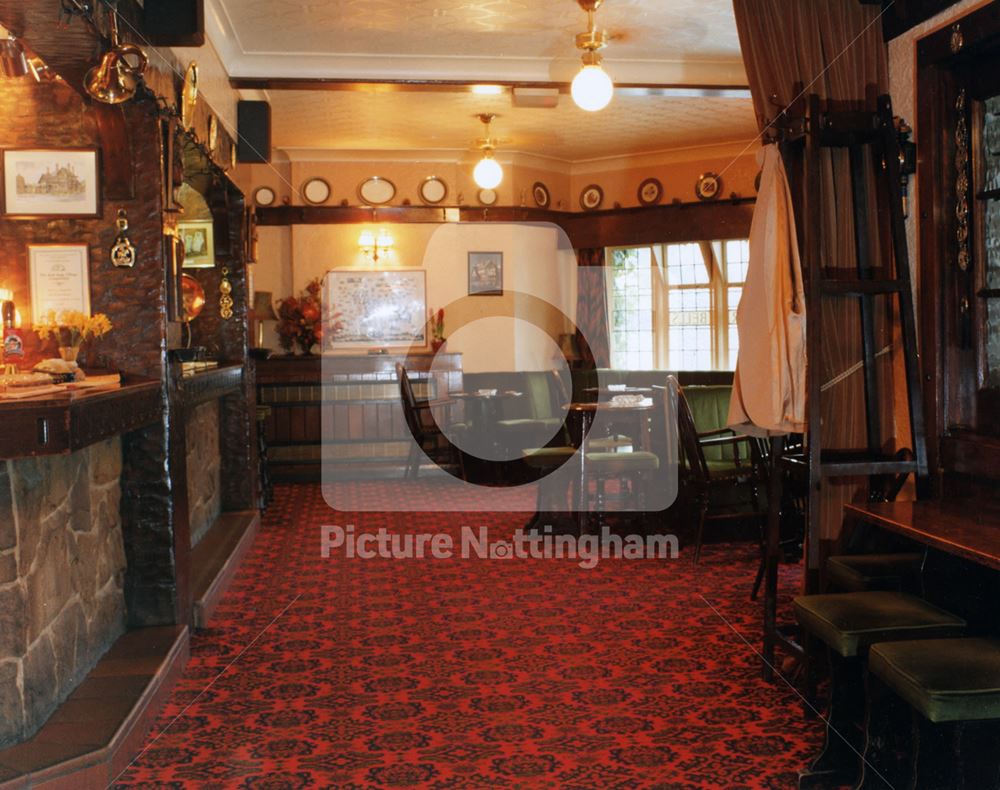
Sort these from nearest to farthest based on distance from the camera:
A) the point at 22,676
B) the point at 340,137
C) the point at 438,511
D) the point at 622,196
→ 1. the point at 22,676
2. the point at 438,511
3. the point at 340,137
4. the point at 622,196

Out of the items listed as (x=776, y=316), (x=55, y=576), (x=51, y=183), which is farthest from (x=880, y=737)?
(x=51, y=183)

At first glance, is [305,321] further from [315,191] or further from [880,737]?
[880,737]

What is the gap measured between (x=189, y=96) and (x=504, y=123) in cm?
490

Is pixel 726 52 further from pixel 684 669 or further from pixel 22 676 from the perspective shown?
pixel 22 676

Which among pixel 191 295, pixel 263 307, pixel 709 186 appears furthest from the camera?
pixel 263 307

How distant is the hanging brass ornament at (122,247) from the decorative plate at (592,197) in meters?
7.62

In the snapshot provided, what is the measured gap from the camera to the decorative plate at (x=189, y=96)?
15.4ft

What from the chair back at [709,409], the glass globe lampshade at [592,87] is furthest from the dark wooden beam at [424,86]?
the chair back at [709,409]

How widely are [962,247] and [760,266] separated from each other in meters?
0.73

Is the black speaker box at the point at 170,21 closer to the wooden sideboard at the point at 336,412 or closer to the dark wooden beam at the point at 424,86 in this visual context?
the dark wooden beam at the point at 424,86

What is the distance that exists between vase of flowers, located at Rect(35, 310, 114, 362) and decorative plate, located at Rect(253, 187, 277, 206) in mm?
6911

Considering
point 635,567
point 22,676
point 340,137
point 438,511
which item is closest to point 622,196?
point 340,137

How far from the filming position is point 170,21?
4219 millimetres

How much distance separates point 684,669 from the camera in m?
3.88
